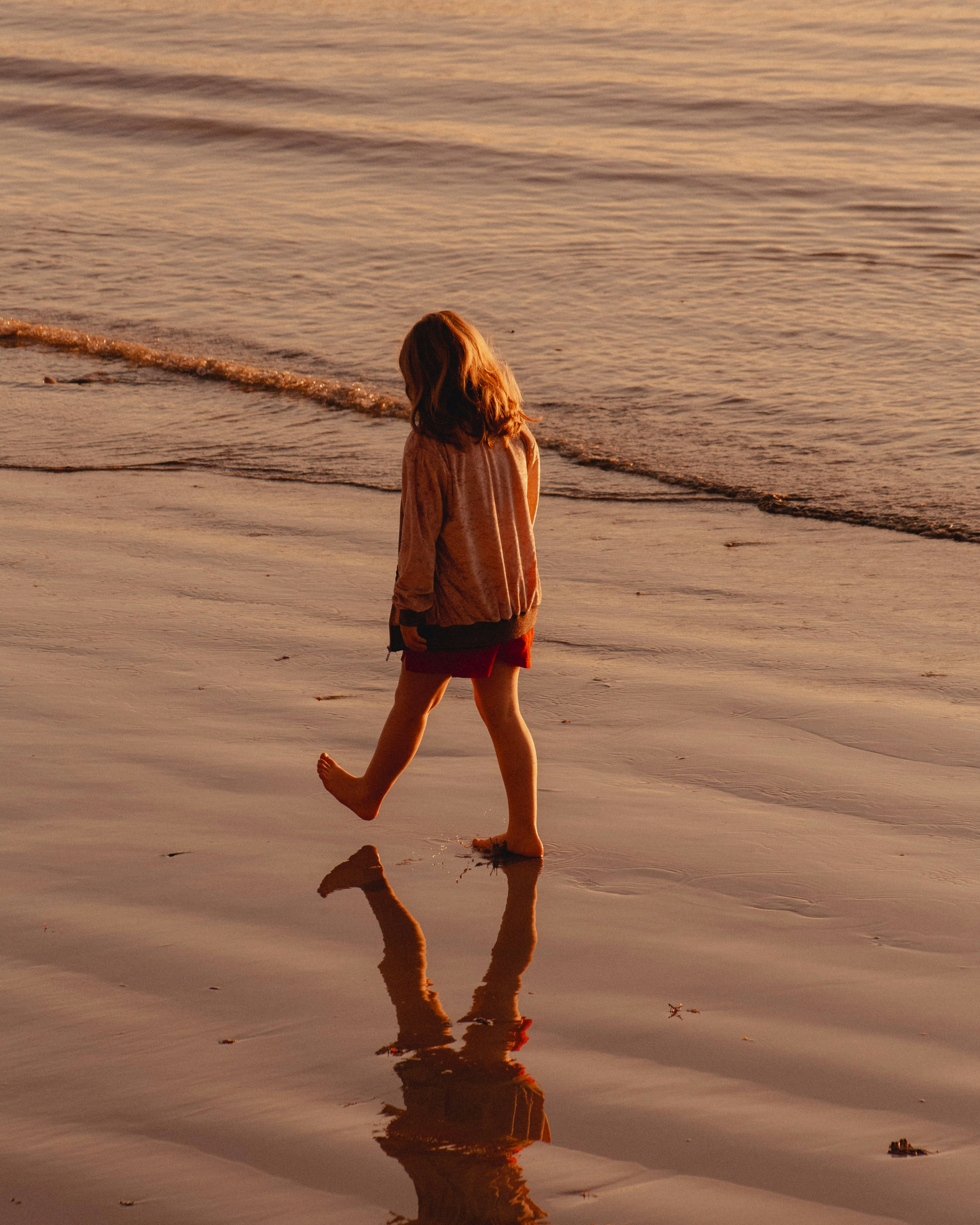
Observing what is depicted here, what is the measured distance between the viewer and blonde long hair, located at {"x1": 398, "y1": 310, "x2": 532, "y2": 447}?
3.23 meters

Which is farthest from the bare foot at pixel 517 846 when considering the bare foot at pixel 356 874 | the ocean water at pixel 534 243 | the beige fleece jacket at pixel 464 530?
the ocean water at pixel 534 243

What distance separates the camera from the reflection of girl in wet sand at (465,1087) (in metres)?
2.33

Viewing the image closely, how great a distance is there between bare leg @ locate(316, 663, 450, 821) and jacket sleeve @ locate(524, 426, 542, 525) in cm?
53

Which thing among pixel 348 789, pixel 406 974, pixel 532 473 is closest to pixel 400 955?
pixel 406 974

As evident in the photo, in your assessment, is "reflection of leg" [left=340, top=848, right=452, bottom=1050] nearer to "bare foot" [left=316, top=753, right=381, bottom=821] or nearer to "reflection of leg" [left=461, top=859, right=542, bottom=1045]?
"reflection of leg" [left=461, top=859, right=542, bottom=1045]

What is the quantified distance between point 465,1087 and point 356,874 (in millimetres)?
940

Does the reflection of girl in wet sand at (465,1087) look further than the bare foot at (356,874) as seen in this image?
No

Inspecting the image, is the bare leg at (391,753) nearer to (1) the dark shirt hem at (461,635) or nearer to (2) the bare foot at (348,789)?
(2) the bare foot at (348,789)

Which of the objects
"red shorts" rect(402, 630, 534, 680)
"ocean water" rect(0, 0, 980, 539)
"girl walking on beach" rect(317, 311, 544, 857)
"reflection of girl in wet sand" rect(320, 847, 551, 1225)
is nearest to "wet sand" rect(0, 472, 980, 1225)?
"reflection of girl in wet sand" rect(320, 847, 551, 1225)

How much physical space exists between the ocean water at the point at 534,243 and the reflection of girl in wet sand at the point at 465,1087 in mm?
4115

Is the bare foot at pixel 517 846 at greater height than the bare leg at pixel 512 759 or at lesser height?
lesser

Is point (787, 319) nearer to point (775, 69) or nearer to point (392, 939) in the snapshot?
point (392, 939)

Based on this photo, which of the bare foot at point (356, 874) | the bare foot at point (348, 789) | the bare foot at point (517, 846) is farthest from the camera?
the bare foot at point (348, 789)

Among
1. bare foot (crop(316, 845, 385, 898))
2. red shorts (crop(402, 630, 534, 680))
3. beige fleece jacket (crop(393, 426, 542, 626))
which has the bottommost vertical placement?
bare foot (crop(316, 845, 385, 898))
